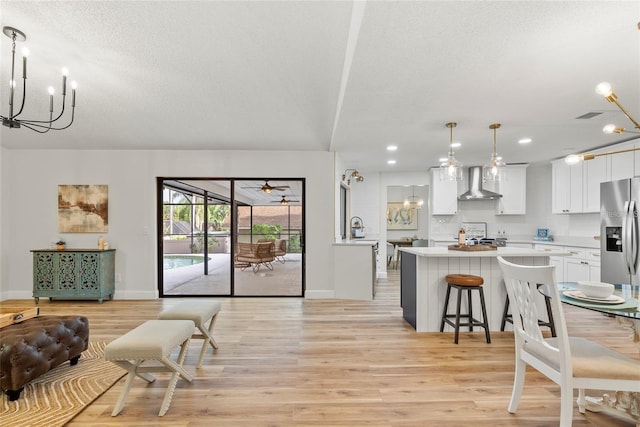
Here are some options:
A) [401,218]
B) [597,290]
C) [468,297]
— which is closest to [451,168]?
[468,297]

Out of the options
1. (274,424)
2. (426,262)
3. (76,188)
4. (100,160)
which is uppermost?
(100,160)

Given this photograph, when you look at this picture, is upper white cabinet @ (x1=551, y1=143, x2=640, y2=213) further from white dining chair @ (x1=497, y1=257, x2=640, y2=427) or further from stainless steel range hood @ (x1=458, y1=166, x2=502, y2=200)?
white dining chair @ (x1=497, y1=257, x2=640, y2=427)

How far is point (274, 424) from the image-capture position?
79.5 inches

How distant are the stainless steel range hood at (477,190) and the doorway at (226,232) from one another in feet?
11.1

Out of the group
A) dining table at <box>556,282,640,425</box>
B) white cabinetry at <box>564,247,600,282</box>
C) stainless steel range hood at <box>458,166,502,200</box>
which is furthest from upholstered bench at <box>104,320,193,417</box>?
stainless steel range hood at <box>458,166,502,200</box>

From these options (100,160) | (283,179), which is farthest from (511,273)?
(100,160)

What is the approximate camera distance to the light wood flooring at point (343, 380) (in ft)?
6.84

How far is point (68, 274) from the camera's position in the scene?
4.91m

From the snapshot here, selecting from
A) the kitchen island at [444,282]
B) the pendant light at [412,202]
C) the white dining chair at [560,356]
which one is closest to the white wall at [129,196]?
the kitchen island at [444,282]

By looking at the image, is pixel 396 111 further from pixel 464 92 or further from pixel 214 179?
pixel 214 179

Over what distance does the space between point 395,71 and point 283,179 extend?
3.15 metres

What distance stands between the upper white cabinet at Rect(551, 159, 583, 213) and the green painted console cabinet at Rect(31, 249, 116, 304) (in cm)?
753

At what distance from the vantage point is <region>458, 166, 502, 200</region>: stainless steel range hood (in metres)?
6.55

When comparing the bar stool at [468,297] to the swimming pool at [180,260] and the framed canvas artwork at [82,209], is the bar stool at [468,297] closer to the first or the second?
the swimming pool at [180,260]
